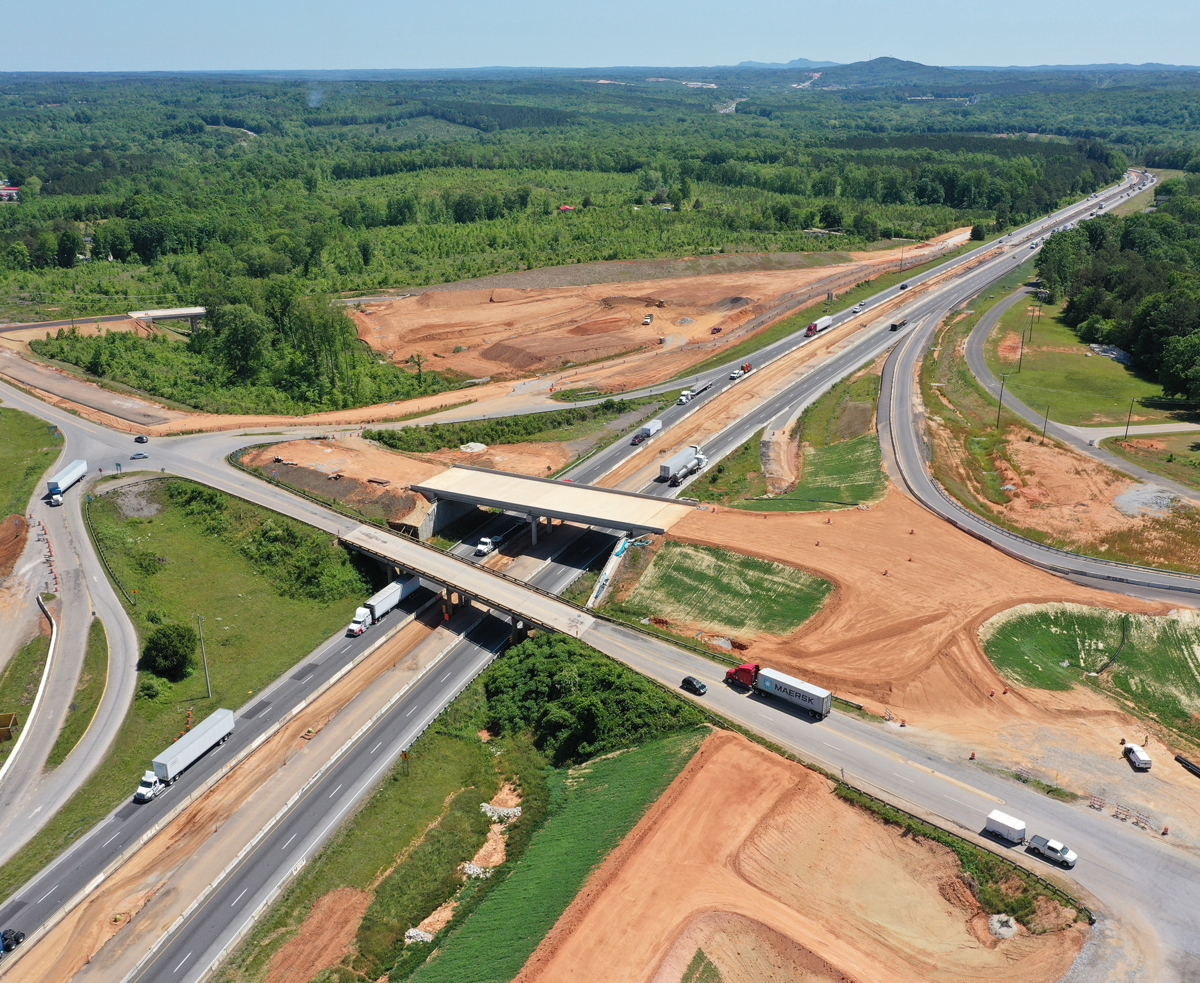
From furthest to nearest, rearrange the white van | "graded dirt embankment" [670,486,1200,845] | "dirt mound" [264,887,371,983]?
"graded dirt embankment" [670,486,1200,845] < the white van < "dirt mound" [264,887,371,983]

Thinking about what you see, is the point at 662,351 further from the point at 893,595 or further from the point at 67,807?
the point at 67,807

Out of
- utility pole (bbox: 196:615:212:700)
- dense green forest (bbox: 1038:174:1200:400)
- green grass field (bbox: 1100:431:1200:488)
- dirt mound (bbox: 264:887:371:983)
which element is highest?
dense green forest (bbox: 1038:174:1200:400)

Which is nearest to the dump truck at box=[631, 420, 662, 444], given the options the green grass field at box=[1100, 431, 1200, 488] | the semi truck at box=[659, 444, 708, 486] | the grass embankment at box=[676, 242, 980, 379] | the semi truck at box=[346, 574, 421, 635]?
the semi truck at box=[659, 444, 708, 486]

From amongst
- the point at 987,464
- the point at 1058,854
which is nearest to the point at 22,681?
the point at 1058,854

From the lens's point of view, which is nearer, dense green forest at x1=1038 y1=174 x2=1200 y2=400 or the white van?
the white van

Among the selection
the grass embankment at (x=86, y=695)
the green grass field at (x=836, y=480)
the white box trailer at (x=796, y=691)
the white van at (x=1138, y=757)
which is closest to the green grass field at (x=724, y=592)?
the white box trailer at (x=796, y=691)

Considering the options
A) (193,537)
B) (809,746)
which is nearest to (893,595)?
(809,746)

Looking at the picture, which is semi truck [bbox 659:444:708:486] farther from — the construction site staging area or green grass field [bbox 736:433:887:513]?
green grass field [bbox 736:433:887:513]
